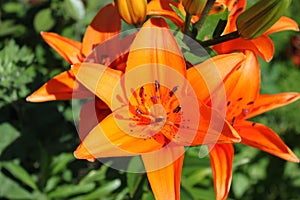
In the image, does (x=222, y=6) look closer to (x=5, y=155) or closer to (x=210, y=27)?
(x=210, y=27)

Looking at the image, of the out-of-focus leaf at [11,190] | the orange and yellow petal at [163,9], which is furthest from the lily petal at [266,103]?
the out-of-focus leaf at [11,190]

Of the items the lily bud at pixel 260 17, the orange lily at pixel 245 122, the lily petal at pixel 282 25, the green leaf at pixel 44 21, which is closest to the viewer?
the lily bud at pixel 260 17

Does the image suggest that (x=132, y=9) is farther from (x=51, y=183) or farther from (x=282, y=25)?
(x=51, y=183)

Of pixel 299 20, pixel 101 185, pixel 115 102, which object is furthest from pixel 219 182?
pixel 299 20

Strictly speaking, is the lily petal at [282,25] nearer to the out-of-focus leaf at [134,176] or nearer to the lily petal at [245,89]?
the lily petal at [245,89]

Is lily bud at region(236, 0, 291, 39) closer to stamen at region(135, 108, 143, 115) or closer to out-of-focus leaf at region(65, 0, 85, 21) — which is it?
stamen at region(135, 108, 143, 115)

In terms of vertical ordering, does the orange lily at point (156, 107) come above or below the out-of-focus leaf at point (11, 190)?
above

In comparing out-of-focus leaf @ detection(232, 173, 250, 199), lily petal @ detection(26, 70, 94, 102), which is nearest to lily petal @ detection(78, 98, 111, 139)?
lily petal @ detection(26, 70, 94, 102)
